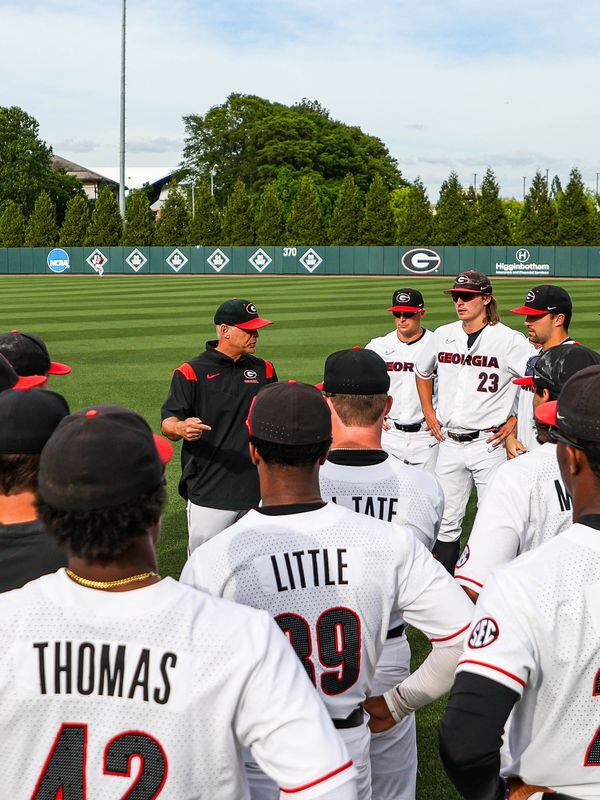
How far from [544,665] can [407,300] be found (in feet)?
18.9

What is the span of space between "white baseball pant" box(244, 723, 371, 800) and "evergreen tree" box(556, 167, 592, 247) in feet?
161

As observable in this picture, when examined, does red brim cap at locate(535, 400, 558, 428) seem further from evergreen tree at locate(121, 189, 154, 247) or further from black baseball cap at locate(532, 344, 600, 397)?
evergreen tree at locate(121, 189, 154, 247)

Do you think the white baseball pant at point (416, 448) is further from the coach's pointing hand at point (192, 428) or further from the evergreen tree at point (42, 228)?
the evergreen tree at point (42, 228)

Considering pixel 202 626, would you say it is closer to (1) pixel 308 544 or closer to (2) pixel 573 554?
(1) pixel 308 544

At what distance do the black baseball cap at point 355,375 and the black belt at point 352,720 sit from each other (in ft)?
3.98

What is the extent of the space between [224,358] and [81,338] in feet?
45.4

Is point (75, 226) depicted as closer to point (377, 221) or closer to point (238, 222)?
point (238, 222)

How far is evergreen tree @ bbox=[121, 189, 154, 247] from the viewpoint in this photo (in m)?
53.4

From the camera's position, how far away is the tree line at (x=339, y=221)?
1916 inches

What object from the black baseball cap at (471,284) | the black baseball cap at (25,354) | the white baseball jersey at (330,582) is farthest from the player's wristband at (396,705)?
the black baseball cap at (471,284)

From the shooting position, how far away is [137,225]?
53812mm

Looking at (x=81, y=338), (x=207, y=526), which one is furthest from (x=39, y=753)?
(x=81, y=338)

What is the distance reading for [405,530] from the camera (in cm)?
256

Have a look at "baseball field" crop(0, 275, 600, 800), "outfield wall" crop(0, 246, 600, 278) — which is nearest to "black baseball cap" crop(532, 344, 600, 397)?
"baseball field" crop(0, 275, 600, 800)
